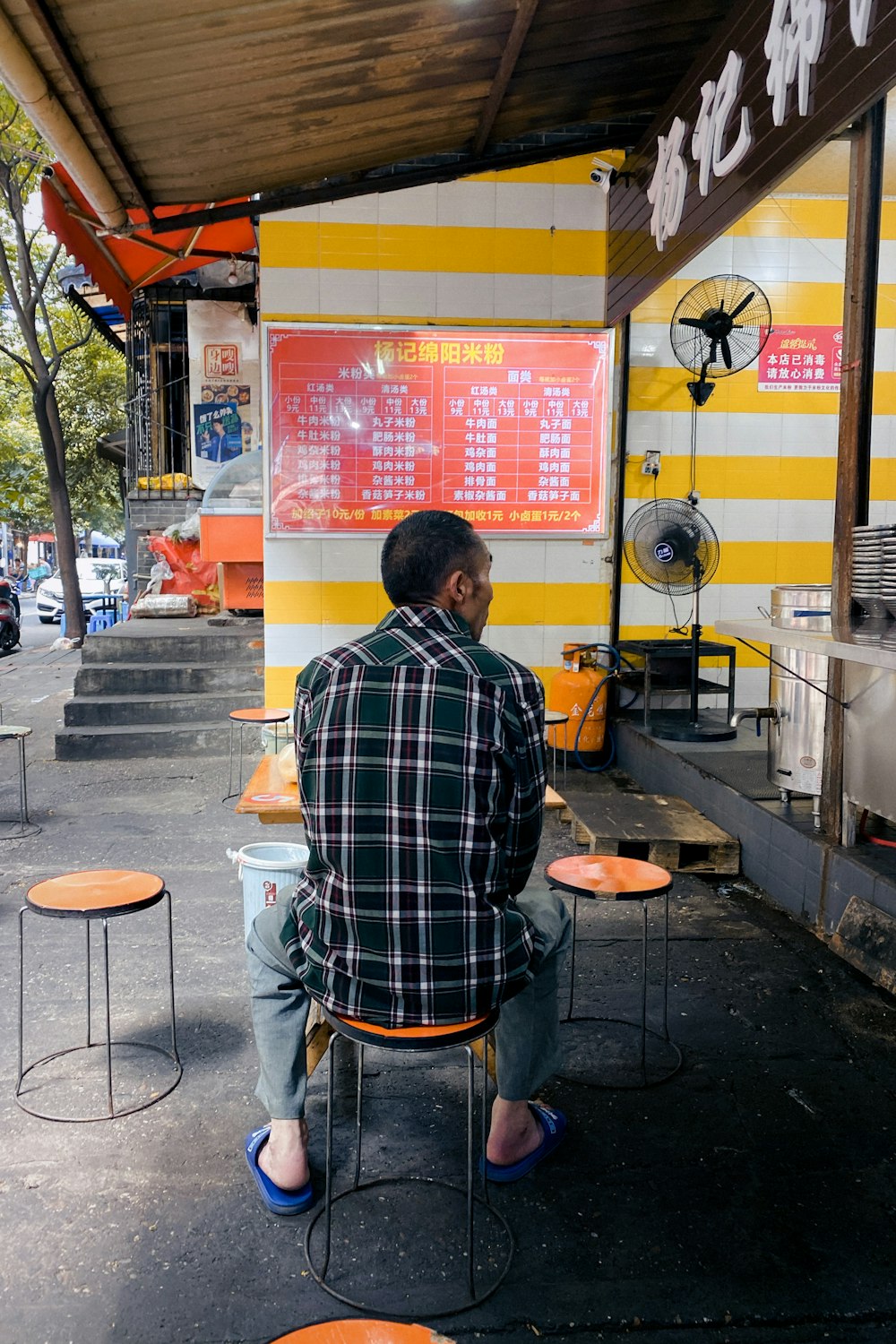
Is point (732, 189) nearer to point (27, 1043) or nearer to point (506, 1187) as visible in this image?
point (506, 1187)

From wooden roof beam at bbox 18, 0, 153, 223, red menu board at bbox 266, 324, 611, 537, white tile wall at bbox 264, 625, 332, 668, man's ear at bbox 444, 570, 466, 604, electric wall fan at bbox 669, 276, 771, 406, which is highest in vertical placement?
wooden roof beam at bbox 18, 0, 153, 223

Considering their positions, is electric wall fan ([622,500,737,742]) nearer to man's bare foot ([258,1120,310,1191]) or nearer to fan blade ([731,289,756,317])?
fan blade ([731,289,756,317])

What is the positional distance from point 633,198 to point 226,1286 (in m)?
6.52

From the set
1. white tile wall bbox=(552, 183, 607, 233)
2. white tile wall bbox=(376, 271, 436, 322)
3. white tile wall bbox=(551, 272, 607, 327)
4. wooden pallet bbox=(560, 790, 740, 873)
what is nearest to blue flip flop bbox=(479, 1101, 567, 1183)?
wooden pallet bbox=(560, 790, 740, 873)

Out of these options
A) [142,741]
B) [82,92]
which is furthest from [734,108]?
[142,741]

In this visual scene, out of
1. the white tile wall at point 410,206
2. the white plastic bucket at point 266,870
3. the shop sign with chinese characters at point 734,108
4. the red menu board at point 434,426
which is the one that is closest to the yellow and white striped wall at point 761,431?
the red menu board at point 434,426

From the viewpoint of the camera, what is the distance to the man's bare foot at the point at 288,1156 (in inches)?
101

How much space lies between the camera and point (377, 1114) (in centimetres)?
303

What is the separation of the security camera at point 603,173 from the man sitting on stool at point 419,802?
18.9 feet

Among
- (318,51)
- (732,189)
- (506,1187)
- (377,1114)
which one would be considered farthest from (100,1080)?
(732,189)

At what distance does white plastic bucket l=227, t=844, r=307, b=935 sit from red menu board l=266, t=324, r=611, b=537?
4198mm

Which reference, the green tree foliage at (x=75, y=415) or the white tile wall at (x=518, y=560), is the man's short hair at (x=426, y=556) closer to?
the white tile wall at (x=518, y=560)

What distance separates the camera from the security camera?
6.98m

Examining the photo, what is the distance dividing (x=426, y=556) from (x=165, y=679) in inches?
273
